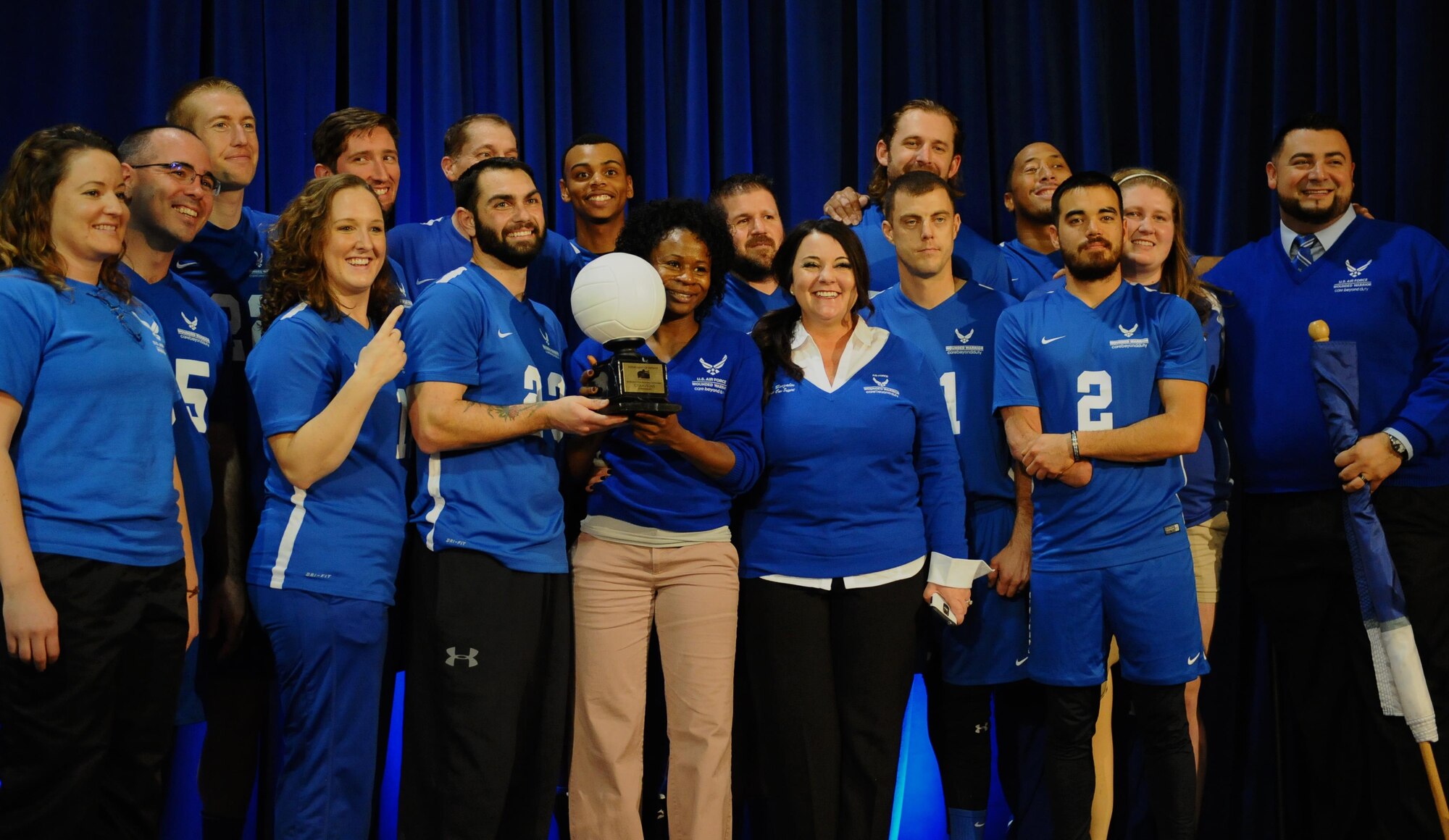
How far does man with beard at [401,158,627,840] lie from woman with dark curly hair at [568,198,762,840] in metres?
0.08

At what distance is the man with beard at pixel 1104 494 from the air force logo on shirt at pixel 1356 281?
0.68m

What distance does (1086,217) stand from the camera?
3.08 metres

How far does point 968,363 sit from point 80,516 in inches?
84.5

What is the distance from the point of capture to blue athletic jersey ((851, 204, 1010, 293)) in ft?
11.9

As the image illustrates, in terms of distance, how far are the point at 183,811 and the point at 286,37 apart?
252 centimetres

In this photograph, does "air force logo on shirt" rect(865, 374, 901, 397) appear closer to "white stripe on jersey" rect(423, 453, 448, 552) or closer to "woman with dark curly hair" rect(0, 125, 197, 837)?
"white stripe on jersey" rect(423, 453, 448, 552)

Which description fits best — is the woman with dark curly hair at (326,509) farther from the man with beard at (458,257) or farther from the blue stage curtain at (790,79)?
the blue stage curtain at (790,79)

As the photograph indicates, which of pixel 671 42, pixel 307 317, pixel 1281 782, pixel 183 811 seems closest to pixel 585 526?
pixel 307 317

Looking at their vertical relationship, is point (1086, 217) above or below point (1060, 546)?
above

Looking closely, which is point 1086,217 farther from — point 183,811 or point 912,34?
point 183,811

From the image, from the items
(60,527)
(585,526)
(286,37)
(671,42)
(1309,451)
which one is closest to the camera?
(60,527)

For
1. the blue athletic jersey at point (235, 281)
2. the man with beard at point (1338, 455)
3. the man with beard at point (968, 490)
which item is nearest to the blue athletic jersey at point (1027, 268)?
the man with beard at point (968, 490)

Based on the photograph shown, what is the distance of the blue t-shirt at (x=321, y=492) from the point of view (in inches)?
99.4

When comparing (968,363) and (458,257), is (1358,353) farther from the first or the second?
(458,257)
